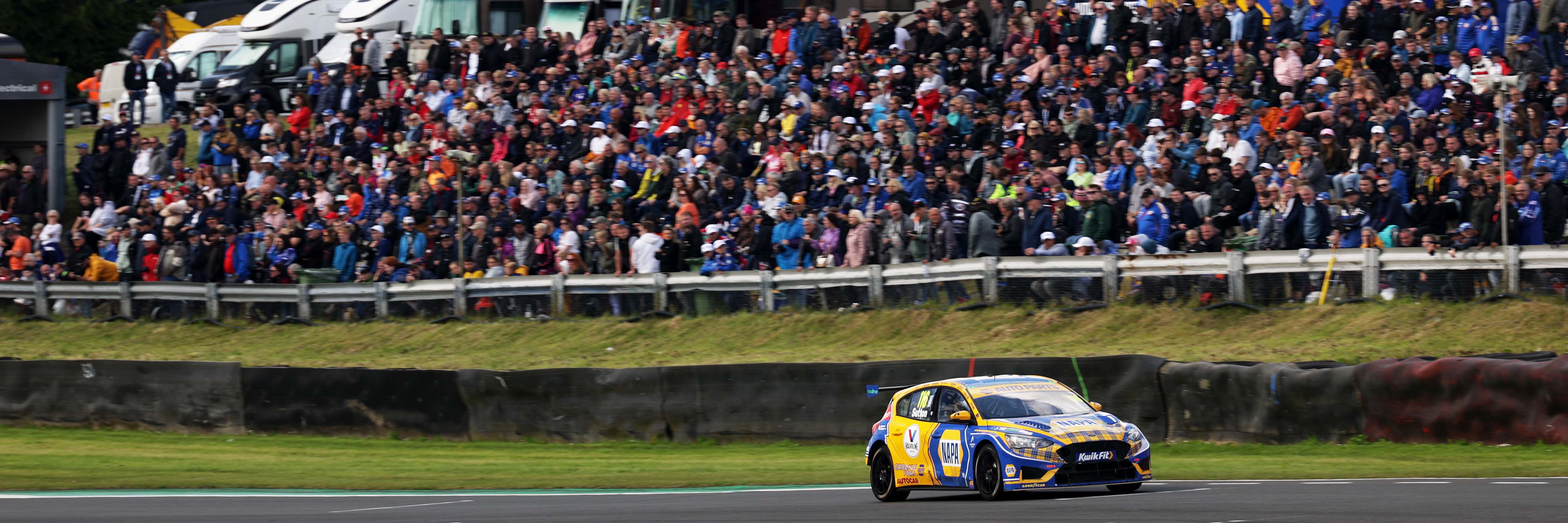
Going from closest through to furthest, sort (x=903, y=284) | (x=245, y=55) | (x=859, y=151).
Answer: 1. (x=903, y=284)
2. (x=859, y=151)
3. (x=245, y=55)

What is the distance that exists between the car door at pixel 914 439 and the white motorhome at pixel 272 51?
26225 mm

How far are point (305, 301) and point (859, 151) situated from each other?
29.5 feet

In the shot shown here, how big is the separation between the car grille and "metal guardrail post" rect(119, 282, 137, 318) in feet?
65.5

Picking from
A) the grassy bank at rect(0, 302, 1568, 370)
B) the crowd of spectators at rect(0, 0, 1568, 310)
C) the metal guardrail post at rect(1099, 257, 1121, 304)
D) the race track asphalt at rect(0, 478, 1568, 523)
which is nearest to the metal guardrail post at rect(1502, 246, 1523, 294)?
the grassy bank at rect(0, 302, 1568, 370)

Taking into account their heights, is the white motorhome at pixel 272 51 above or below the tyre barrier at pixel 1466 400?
above

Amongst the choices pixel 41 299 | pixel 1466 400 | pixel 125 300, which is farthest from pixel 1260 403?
pixel 41 299

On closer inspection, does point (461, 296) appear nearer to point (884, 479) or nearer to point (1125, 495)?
point (884, 479)

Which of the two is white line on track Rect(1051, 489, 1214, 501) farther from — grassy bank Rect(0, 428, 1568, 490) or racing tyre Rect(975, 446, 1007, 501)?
grassy bank Rect(0, 428, 1568, 490)

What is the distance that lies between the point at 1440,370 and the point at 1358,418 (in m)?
0.86

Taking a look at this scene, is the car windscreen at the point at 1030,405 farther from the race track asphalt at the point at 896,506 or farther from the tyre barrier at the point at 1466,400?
the tyre barrier at the point at 1466,400

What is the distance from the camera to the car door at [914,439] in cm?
1345

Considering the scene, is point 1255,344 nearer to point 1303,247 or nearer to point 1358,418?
point 1303,247

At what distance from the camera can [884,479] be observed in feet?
45.4

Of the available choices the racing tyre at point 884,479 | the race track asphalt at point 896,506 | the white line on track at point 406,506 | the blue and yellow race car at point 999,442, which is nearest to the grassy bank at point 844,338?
the race track asphalt at point 896,506
